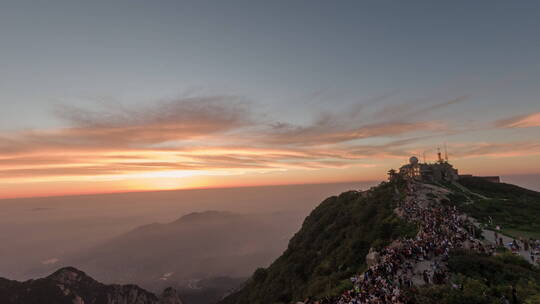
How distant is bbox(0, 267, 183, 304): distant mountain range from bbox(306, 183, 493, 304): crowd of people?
168m

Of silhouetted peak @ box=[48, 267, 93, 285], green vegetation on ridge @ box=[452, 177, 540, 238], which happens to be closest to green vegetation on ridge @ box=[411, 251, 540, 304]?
green vegetation on ridge @ box=[452, 177, 540, 238]

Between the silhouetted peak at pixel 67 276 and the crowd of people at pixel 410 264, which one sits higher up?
the crowd of people at pixel 410 264

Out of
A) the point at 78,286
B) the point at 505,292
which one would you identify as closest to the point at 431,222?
the point at 505,292

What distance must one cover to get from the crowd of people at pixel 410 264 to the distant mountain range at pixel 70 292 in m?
168

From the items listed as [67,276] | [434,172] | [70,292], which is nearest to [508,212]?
[434,172]

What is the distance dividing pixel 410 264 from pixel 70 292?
179 metres

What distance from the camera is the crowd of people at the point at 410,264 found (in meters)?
20.1

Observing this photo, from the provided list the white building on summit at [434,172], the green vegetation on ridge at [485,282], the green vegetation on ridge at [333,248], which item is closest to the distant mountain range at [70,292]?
the green vegetation on ridge at [333,248]

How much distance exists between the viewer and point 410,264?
81.1 feet

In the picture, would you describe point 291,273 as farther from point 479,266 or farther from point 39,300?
point 39,300

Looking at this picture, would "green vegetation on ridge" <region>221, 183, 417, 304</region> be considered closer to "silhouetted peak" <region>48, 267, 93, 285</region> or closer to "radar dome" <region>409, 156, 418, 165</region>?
"radar dome" <region>409, 156, 418, 165</region>

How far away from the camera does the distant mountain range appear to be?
137 m

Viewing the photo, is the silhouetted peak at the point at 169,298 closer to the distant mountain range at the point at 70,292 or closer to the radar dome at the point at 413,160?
the distant mountain range at the point at 70,292

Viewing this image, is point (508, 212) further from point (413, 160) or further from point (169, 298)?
point (169, 298)
